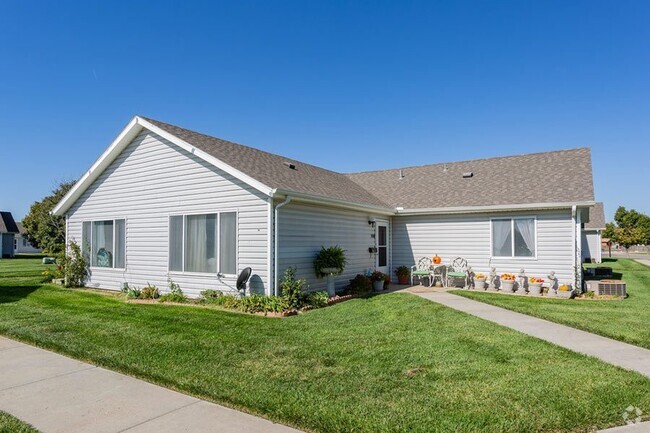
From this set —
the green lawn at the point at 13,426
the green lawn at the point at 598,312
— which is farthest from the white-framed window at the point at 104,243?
the green lawn at the point at 598,312

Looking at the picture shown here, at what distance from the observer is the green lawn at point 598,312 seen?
21.8 feet

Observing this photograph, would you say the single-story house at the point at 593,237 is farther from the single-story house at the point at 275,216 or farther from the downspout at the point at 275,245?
the downspout at the point at 275,245

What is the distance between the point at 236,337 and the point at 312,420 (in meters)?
3.30

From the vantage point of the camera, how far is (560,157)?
14977 mm

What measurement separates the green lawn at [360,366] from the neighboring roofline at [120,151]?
3263 millimetres

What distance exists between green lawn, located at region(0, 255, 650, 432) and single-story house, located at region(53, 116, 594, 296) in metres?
2.20

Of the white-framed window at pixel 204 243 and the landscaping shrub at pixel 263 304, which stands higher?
the white-framed window at pixel 204 243

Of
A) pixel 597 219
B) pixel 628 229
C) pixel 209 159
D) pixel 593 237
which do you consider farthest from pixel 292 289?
pixel 628 229

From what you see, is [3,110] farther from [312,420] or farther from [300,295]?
[312,420]

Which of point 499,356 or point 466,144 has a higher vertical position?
point 466,144

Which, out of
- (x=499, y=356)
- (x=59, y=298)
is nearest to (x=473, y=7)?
(x=499, y=356)

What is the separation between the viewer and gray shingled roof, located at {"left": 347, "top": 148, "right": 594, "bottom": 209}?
12742mm

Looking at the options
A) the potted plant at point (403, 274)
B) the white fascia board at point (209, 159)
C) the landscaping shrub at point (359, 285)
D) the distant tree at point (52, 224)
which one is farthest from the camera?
the distant tree at point (52, 224)

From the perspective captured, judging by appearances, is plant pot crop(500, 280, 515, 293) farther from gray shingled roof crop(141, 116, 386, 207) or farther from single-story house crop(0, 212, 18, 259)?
single-story house crop(0, 212, 18, 259)
